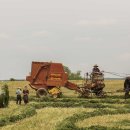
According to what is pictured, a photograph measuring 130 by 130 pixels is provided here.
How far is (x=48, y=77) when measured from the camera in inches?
1971

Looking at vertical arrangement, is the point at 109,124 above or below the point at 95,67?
below

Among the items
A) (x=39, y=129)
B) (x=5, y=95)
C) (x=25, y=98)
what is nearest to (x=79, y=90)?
(x=25, y=98)

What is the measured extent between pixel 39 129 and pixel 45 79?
26.1 metres

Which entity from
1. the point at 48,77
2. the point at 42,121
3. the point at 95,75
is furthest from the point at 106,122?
the point at 48,77

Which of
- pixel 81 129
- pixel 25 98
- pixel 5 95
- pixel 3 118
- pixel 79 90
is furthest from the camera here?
pixel 79 90

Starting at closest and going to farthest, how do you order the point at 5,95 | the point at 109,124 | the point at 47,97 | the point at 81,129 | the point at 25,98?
the point at 81,129, the point at 109,124, the point at 5,95, the point at 25,98, the point at 47,97

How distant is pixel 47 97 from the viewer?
46.0 m

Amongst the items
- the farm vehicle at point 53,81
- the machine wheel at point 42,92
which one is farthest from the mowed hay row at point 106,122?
the machine wheel at point 42,92

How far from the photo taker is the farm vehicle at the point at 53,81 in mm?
49188

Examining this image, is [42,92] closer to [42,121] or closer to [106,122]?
[42,121]

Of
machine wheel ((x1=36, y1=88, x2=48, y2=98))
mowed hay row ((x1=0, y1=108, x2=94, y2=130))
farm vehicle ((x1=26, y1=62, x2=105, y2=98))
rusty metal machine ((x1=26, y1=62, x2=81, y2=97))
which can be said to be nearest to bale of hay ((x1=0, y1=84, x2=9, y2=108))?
mowed hay row ((x1=0, y1=108, x2=94, y2=130))

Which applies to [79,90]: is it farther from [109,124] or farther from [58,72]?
[109,124]

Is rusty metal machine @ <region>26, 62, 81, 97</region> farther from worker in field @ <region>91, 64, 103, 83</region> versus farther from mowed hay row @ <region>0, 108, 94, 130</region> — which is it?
mowed hay row @ <region>0, 108, 94, 130</region>

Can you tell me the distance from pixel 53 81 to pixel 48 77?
2.35 ft
